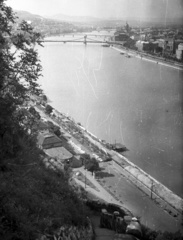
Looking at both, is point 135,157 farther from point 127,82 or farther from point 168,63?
point 168,63

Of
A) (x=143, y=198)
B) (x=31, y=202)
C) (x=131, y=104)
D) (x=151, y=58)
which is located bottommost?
(x=143, y=198)

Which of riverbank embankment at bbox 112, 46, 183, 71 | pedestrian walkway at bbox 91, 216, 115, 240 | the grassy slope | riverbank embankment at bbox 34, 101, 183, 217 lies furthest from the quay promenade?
riverbank embankment at bbox 112, 46, 183, 71

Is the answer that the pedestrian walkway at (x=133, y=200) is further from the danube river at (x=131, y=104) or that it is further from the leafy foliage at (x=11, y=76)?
the leafy foliage at (x=11, y=76)

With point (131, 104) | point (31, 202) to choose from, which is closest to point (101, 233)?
point (31, 202)

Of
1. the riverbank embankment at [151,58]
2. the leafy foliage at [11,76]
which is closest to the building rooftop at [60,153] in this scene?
the leafy foliage at [11,76]

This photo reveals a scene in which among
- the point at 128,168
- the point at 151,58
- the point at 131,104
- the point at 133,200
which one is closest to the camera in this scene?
the point at 133,200

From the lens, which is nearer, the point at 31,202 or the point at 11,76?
the point at 31,202

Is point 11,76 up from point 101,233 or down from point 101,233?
up

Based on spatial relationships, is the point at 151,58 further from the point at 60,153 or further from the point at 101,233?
the point at 101,233

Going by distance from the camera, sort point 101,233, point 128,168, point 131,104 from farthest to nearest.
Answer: point 131,104 < point 128,168 < point 101,233
